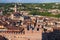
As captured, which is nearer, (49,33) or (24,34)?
(24,34)

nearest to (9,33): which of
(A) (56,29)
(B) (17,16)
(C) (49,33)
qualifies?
(C) (49,33)

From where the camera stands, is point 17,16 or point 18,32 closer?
point 18,32

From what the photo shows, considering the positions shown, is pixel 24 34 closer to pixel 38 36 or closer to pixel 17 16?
pixel 38 36

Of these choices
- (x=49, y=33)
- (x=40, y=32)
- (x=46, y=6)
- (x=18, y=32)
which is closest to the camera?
A: (x=40, y=32)

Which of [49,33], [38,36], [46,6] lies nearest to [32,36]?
[38,36]

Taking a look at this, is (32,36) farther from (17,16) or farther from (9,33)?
(17,16)

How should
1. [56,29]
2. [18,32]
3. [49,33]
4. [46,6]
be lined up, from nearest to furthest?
1. [18,32]
2. [49,33]
3. [56,29]
4. [46,6]

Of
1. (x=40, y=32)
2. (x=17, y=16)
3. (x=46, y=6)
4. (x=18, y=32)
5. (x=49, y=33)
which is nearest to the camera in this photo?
(x=40, y=32)

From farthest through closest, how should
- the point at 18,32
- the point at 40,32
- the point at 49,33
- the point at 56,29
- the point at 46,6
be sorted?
1. the point at 46,6
2. the point at 56,29
3. the point at 49,33
4. the point at 18,32
5. the point at 40,32

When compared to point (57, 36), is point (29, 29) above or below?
above
